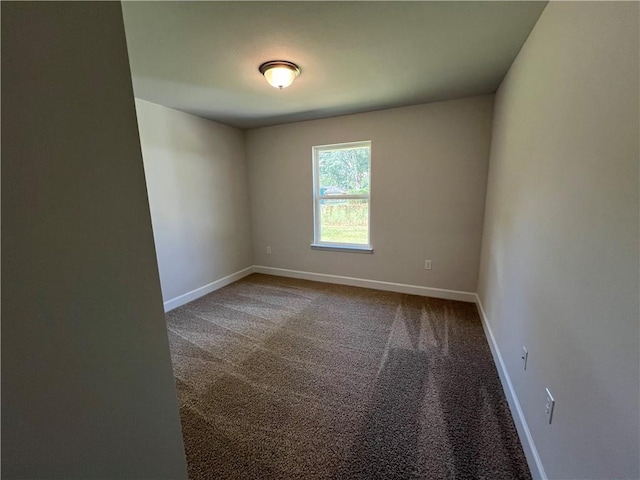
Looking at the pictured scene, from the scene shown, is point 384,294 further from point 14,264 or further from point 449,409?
point 14,264

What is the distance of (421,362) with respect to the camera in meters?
2.11

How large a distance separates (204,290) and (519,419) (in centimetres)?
343

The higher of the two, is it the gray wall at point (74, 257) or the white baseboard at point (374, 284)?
the gray wall at point (74, 257)

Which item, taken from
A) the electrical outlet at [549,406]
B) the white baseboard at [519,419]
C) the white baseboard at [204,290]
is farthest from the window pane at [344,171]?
the electrical outlet at [549,406]

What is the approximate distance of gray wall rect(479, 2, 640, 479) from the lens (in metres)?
0.78

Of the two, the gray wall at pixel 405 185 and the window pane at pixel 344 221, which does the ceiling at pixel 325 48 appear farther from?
the window pane at pixel 344 221

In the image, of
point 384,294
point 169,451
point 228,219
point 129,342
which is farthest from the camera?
point 228,219

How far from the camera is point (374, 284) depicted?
3674mm

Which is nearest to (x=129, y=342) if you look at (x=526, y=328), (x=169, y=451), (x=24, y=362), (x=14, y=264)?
(x=24, y=362)

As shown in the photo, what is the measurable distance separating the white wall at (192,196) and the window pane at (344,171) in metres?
1.31

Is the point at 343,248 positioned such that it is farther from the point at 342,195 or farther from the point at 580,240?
the point at 580,240

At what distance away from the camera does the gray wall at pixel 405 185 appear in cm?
296

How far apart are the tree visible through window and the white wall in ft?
4.12

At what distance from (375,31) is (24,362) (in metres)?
2.08
